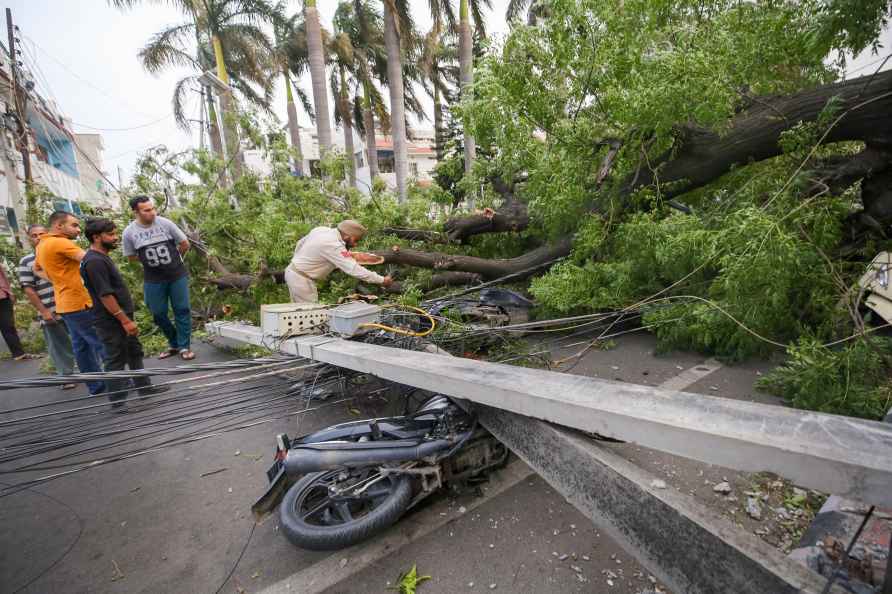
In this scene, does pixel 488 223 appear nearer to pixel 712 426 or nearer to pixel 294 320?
pixel 294 320

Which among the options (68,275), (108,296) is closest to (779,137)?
(108,296)

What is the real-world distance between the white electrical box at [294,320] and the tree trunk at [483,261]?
1.83 m

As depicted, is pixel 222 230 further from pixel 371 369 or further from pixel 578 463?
pixel 578 463

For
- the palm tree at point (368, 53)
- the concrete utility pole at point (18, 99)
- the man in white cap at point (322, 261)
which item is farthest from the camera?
the palm tree at point (368, 53)

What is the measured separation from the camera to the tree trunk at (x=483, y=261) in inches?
213

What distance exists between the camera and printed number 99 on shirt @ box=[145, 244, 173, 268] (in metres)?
4.34

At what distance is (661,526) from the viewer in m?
1.30

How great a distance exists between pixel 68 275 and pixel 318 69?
11.5 metres

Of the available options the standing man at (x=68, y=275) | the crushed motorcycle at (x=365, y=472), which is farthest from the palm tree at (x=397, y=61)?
the crushed motorcycle at (x=365, y=472)

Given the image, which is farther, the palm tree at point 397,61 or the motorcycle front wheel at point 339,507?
the palm tree at point 397,61

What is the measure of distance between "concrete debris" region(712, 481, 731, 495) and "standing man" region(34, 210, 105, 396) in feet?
17.3

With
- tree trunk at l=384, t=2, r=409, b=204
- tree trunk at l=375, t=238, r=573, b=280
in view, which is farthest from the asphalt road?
tree trunk at l=384, t=2, r=409, b=204

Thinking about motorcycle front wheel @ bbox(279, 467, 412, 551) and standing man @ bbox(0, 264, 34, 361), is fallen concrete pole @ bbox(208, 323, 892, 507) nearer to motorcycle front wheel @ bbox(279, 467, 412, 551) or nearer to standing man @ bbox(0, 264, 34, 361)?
motorcycle front wheel @ bbox(279, 467, 412, 551)

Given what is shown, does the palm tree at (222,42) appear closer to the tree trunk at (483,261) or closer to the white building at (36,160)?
the white building at (36,160)
